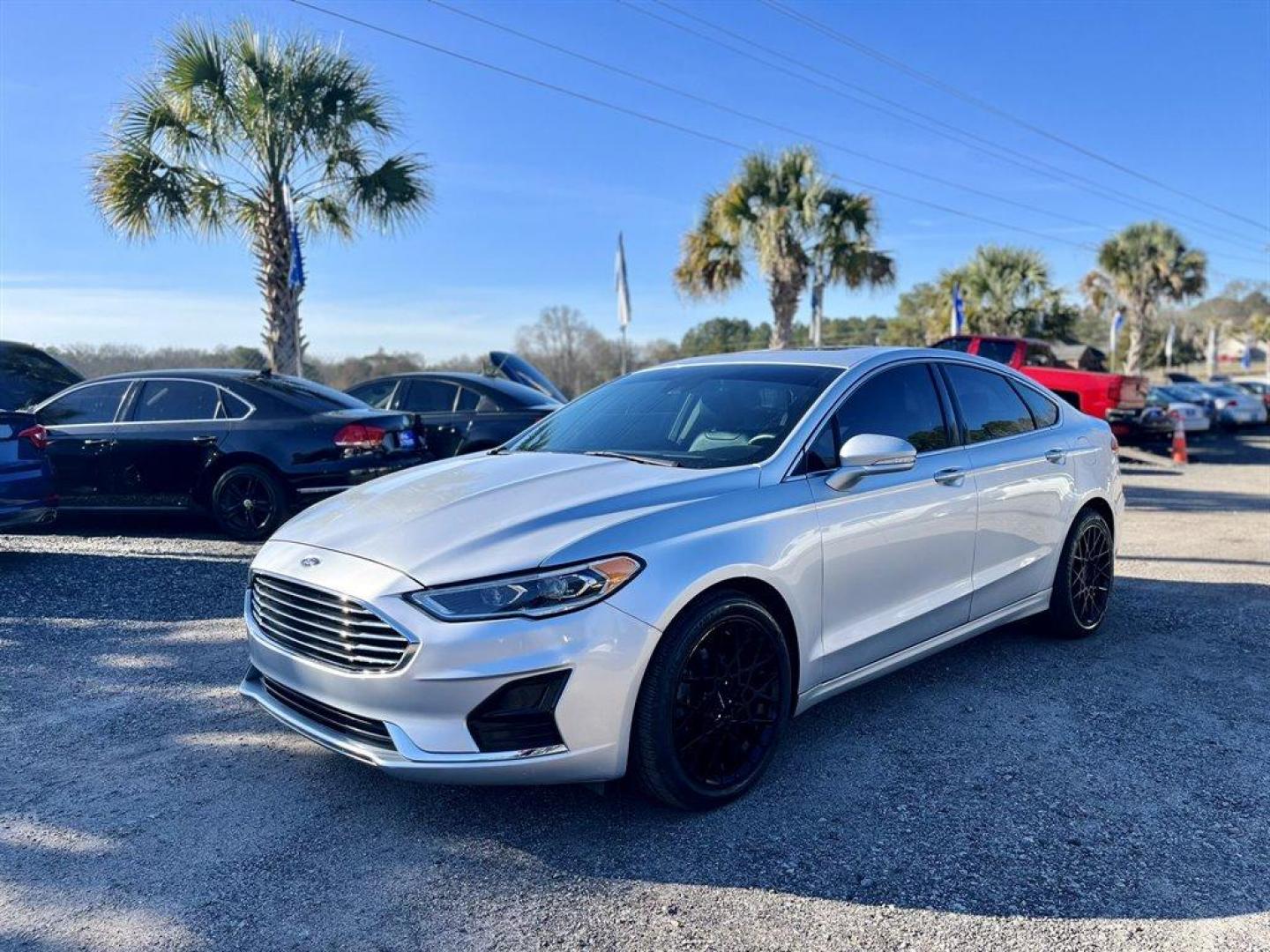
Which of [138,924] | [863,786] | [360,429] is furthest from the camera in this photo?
[360,429]

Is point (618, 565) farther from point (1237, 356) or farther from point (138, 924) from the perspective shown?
point (1237, 356)

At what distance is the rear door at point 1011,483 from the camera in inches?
177

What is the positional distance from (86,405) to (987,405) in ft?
24.4

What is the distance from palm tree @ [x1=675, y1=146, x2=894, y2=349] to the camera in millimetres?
18469

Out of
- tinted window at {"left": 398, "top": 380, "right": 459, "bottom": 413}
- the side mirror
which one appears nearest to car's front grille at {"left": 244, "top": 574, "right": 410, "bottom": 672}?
the side mirror

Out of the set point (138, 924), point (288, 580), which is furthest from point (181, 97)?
point (138, 924)

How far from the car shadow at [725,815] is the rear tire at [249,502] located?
10.1ft

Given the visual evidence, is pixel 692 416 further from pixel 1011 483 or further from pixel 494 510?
pixel 1011 483

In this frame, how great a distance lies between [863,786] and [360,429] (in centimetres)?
555

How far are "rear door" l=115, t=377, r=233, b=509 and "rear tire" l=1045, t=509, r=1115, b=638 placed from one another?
21.0 feet

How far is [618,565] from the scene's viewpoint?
2947 millimetres

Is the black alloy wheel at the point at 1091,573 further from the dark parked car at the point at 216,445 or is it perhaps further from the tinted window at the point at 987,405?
the dark parked car at the point at 216,445

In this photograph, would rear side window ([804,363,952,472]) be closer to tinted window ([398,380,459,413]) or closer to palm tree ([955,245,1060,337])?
tinted window ([398,380,459,413])

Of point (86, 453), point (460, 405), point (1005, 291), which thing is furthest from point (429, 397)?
point (1005, 291)
